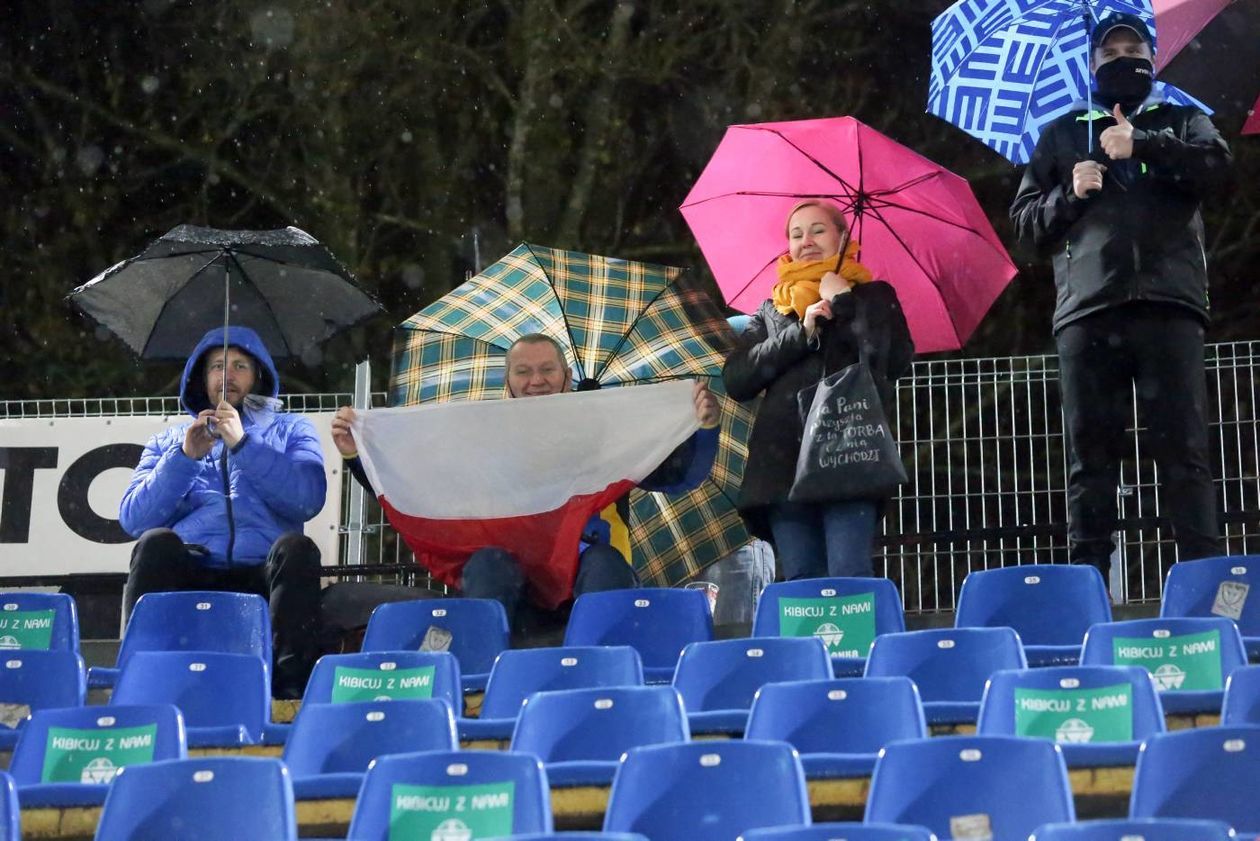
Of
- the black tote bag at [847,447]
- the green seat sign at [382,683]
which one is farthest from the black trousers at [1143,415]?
the green seat sign at [382,683]

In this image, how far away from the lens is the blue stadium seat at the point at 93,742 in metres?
4.27

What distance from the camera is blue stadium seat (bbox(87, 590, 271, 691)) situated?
5520 mm

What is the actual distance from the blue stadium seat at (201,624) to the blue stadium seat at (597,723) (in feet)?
4.96

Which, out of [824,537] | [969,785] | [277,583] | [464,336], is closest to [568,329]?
[464,336]

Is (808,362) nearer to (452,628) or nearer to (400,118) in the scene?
(452,628)

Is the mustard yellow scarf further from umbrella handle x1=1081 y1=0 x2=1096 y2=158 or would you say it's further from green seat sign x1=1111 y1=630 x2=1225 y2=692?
green seat sign x1=1111 y1=630 x2=1225 y2=692

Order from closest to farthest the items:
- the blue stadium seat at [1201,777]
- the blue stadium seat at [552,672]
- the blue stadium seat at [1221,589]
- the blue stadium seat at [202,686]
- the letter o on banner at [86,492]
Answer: the blue stadium seat at [1201,777]
the blue stadium seat at [552,672]
the blue stadium seat at [202,686]
the blue stadium seat at [1221,589]
the letter o on banner at [86,492]

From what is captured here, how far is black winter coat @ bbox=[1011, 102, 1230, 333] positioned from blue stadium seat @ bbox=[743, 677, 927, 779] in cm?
192

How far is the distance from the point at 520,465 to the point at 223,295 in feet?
4.71

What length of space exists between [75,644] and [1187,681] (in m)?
3.19

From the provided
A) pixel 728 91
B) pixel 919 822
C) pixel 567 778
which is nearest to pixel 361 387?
pixel 567 778

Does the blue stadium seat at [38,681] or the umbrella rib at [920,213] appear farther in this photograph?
the umbrella rib at [920,213]

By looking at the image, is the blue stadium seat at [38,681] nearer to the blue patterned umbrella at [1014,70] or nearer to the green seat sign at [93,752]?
the green seat sign at [93,752]

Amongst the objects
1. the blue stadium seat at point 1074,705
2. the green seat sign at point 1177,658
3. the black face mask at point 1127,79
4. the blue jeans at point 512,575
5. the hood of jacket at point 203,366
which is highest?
the black face mask at point 1127,79
